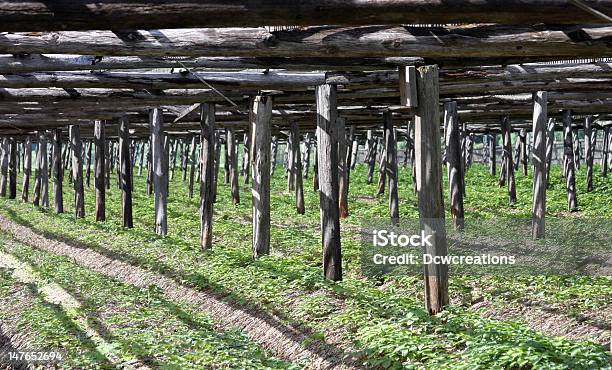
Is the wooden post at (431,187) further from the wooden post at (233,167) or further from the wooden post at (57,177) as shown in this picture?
the wooden post at (57,177)

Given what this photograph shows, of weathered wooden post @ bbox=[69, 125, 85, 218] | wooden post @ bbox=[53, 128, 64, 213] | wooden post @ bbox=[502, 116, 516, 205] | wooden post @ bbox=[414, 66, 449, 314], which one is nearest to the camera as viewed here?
wooden post @ bbox=[414, 66, 449, 314]

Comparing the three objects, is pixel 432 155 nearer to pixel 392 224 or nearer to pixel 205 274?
pixel 205 274

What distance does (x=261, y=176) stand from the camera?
11.6m

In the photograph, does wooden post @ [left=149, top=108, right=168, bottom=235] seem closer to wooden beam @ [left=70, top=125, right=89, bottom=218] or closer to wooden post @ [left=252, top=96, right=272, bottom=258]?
wooden post @ [left=252, top=96, right=272, bottom=258]

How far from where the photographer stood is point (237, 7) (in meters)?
4.66

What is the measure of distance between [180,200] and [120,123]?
20.1ft

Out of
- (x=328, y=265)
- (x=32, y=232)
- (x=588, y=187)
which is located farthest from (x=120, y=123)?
(x=588, y=187)

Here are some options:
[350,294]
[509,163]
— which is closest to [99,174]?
[509,163]

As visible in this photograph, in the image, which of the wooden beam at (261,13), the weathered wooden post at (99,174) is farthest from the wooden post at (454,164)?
the wooden beam at (261,13)

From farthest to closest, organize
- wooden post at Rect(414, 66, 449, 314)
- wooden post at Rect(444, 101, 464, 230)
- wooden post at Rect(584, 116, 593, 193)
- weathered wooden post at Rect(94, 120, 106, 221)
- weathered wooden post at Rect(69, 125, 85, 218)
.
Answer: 1. wooden post at Rect(584, 116, 593, 193)
2. weathered wooden post at Rect(69, 125, 85, 218)
3. weathered wooden post at Rect(94, 120, 106, 221)
4. wooden post at Rect(444, 101, 464, 230)
5. wooden post at Rect(414, 66, 449, 314)

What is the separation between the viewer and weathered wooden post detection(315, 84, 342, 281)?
9.73 meters

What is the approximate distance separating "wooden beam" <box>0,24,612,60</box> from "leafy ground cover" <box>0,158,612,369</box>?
8.40 ft

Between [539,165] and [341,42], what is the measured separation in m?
7.91

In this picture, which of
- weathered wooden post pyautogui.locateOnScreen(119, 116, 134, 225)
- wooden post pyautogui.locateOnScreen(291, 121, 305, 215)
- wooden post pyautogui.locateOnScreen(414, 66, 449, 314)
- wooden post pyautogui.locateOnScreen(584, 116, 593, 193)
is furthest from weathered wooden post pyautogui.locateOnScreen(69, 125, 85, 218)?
wooden post pyautogui.locateOnScreen(584, 116, 593, 193)
